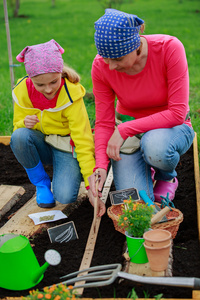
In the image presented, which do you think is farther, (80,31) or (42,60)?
(80,31)

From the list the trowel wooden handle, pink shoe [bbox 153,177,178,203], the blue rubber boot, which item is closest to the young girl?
the blue rubber boot

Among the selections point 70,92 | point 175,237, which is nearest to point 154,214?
point 175,237

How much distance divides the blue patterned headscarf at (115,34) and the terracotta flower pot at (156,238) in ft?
3.22

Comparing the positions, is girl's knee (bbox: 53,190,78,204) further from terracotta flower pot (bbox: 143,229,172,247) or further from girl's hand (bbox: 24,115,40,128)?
terracotta flower pot (bbox: 143,229,172,247)

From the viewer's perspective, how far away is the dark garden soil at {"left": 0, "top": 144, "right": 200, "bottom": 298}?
183cm

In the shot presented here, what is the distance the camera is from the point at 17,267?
6.22ft

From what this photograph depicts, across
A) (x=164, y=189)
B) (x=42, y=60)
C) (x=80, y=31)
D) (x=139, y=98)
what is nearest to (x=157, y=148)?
(x=139, y=98)

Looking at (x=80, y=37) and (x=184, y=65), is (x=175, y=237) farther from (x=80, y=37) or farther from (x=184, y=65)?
(x=80, y=37)

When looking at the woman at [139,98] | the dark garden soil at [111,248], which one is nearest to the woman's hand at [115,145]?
the woman at [139,98]

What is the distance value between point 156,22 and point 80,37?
2.41m

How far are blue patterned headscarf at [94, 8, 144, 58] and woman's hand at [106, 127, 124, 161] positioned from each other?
0.52 m

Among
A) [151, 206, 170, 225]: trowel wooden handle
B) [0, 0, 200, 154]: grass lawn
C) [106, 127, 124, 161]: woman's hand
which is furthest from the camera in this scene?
[0, 0, 200, 154]: grass lawn

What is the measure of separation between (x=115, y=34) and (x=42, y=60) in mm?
544

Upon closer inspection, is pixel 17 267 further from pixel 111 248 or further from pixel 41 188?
pixel 41 188
